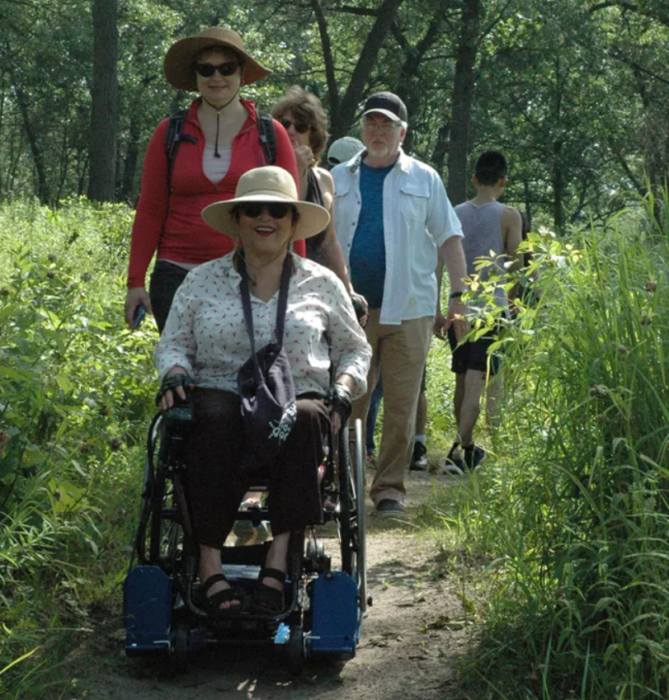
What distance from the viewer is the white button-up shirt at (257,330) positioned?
4.68m

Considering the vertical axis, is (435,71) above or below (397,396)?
above

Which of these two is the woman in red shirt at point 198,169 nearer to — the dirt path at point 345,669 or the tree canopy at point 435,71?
the dirt path at point 345,669

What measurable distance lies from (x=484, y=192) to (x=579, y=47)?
1045 inches

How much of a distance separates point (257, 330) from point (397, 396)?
2.51 metres

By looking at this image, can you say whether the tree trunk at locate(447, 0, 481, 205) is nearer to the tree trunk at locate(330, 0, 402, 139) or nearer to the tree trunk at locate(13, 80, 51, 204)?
the tree trunk at locate(330, 0, 402, 139)

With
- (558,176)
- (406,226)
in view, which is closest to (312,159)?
(406,226)

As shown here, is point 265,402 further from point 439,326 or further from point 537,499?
point 439,326

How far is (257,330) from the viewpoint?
4711mm

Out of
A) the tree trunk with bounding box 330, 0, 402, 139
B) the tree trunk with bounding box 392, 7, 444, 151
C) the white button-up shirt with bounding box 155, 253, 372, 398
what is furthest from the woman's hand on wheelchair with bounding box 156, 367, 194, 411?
the tree trunk with bounding box 392, 7, 444, 151

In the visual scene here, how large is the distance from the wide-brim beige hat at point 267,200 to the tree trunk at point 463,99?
20.5 metres

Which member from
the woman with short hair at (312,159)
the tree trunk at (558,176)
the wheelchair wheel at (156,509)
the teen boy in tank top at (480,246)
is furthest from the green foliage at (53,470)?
the tree trunk at (558,176)

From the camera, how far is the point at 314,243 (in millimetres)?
6453

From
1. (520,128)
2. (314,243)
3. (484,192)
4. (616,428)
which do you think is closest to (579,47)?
(520,128)

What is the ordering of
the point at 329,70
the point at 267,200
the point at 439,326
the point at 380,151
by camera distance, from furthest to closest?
the point at 329,70, the point at 439,326, the point at 380,151, the point at 267,200
